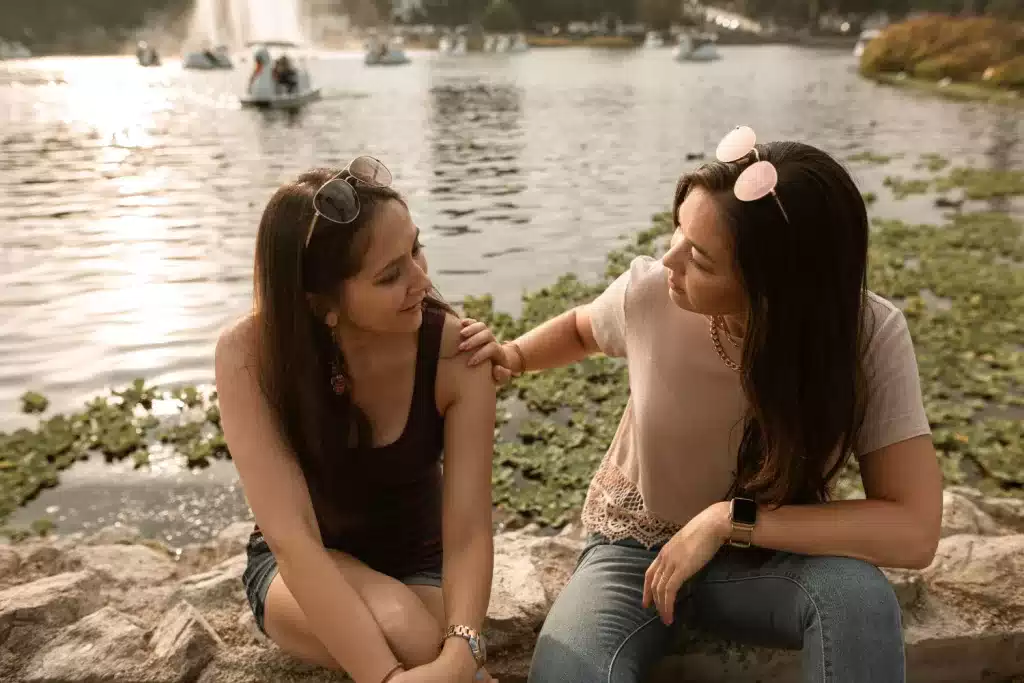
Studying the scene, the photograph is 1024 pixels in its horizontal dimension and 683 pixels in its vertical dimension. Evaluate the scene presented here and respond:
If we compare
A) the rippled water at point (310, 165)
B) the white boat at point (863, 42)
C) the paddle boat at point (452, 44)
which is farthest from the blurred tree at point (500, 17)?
the rippled water at point (310, 165)

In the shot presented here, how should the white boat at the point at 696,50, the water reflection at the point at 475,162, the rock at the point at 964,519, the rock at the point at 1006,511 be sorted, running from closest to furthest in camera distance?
the rock at the point at 964,519 < the rock at the point at 1006,511 < the water reflection at the point at 475,162 < the white boat at the point at 696,50

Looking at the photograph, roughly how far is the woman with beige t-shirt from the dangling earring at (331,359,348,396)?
40cm

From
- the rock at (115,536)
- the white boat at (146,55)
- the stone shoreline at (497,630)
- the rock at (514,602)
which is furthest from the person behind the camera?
the white boat at (146,55)

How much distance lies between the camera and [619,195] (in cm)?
1611

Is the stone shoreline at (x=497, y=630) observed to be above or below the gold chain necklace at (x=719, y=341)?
below

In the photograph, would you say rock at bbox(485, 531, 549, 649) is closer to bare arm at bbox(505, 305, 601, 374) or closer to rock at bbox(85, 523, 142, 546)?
bare arm at bbox(505, 305, 601, 374)

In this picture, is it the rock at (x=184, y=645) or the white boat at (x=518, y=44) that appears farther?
the white boat at (x=518, y=44)

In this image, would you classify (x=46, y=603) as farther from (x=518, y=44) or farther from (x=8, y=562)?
(x=518, y=44)

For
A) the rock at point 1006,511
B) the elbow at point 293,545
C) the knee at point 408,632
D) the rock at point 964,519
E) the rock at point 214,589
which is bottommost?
the rock at point 1006,511

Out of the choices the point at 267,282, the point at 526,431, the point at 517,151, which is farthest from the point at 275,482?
the point at 517,151

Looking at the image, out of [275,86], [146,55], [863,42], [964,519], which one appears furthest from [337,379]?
[146,55]

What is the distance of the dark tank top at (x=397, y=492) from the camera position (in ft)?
8.46

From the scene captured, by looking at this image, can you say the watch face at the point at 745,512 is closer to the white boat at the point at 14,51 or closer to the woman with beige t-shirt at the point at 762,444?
the woman with beige t-shirt at the point at 762,444

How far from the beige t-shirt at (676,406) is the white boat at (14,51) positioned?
3427 inches
